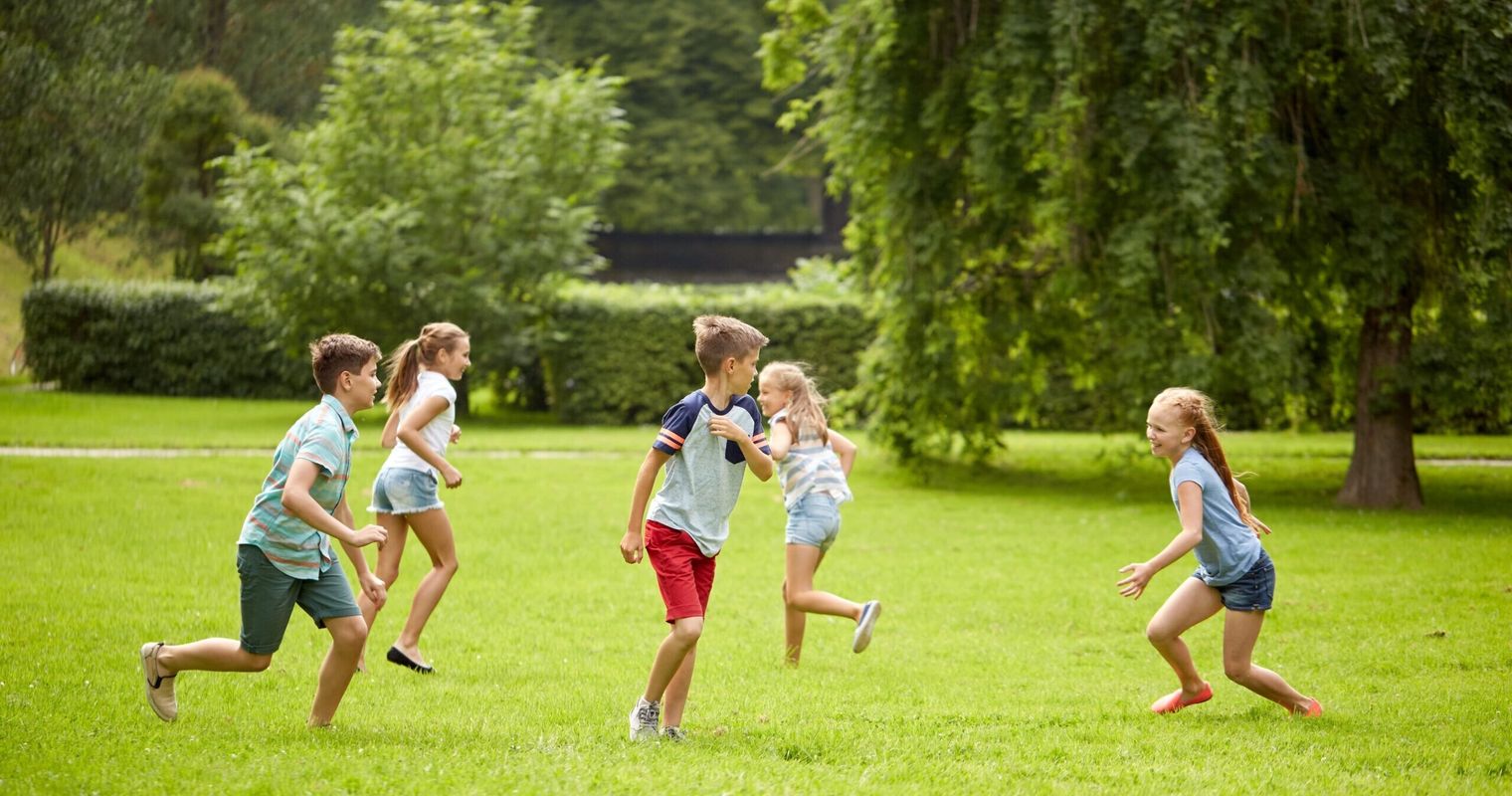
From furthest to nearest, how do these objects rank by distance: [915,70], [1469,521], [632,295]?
[632,295] < [915,70] < [1469,521]

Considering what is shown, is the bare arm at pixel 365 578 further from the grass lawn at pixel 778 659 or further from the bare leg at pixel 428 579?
the bare leg at pixel 428 579

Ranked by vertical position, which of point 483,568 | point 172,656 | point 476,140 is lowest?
point 483,568

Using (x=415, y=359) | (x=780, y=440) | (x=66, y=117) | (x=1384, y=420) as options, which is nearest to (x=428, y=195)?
(x=66, y=117)

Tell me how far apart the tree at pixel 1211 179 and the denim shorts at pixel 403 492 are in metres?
8.68

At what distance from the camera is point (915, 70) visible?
637 inches

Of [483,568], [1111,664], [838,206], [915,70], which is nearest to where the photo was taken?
[1111,664]

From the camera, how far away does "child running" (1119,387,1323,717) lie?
20.3ft

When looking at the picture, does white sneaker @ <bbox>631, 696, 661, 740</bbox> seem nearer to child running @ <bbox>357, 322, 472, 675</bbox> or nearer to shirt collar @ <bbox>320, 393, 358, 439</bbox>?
Result: shirt collar @ <bbox>320, 393, 358, 439</bbox>

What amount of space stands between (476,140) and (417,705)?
19001mm

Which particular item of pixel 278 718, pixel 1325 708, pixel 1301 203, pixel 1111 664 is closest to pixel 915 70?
pixel 1301 203

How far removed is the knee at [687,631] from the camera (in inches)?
224

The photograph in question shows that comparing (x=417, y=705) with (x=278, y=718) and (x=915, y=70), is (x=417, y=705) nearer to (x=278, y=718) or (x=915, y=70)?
(x=278, y=718)

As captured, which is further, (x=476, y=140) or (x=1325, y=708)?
(x=476, y=140)

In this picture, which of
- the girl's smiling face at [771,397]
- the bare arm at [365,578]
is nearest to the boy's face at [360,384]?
the bare arm at [365,578]
